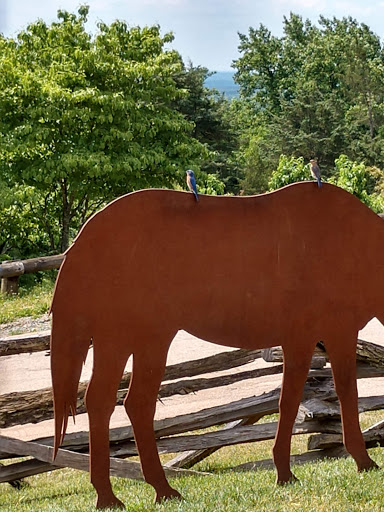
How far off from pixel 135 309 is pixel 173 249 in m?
0.43

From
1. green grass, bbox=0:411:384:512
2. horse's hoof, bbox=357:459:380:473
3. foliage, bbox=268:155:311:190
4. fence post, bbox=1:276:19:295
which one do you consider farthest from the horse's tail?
foliage, bbox=268:155:311:190

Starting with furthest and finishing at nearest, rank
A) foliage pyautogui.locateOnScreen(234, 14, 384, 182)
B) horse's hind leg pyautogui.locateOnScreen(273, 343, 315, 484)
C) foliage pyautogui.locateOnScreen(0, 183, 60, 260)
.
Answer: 1. foliage pyautogui.locateOnScreen(234, 14, 384, 182)
2. foliage pyautogui.locateOnScreen(0, 183, 60, 260)
3. horse's hind leg pyautogui.locateOnScreen(273, 343, 315, 484)

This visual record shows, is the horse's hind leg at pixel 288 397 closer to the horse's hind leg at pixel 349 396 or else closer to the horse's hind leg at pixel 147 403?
the horse's hind leg at pixel 349 396

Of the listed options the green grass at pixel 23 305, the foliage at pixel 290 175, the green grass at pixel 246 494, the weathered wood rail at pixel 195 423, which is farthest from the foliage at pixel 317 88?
the green grass at pixel 246 494

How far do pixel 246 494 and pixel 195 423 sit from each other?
5.05 ft

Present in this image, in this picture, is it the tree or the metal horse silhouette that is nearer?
the metal horse silhouette

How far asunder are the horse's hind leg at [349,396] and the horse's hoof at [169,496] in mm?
1181

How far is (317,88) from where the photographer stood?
41562mm

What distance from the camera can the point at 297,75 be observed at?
47.8 m

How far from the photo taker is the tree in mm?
15641

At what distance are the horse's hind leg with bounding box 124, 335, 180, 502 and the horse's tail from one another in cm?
34

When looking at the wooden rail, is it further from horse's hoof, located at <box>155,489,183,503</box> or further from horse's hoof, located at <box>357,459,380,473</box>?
horse's hoof, located at <box>357,459,380,473</box>

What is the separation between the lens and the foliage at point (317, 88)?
34.7 meters

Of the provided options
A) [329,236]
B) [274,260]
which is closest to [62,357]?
[274,260]
